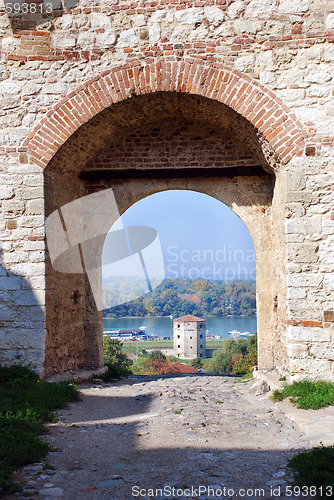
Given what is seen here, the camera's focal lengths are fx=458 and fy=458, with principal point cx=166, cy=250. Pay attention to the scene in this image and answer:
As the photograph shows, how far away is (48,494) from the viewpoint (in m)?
2.82

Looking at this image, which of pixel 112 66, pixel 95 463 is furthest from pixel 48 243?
pixel 95 463

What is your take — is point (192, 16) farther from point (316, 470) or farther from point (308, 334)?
point (316, 470)

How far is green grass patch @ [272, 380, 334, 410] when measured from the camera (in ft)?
15.3

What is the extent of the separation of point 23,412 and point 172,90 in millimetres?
3985

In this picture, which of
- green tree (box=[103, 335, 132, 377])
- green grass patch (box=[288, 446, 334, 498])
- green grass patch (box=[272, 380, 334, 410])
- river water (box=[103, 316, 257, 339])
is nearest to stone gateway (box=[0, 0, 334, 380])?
green grass patch (box=[272, 380, 334, 410])

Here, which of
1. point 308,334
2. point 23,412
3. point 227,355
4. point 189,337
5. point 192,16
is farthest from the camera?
point 189,337

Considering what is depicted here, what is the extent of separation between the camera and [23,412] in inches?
170

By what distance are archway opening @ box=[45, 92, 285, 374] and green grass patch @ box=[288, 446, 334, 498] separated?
3021 millimetres

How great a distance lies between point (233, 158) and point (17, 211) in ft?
10.2

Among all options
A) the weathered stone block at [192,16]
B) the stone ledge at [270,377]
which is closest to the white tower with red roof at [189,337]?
the stone ledge at [270,377]

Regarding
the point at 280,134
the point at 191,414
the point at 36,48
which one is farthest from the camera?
the point at 36,48

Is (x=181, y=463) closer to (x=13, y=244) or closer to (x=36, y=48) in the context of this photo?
Result: (x=13, y=244)

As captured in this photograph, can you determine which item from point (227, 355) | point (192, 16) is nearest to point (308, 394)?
point (192, 16)

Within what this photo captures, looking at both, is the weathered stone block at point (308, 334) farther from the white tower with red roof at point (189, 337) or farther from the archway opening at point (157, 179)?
the white tower with red roof at point (189, 337)
